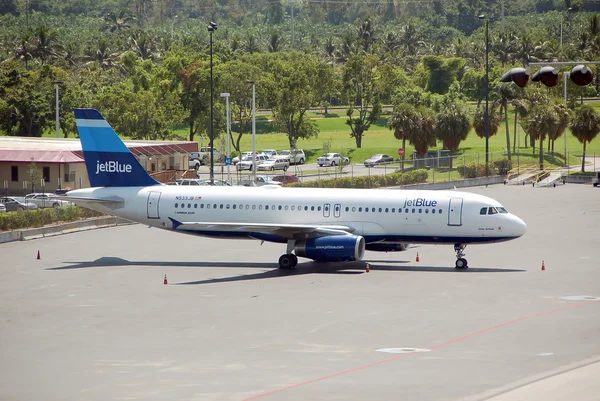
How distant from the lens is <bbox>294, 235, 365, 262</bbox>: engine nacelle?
4422cm

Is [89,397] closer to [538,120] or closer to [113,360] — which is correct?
[113,360]

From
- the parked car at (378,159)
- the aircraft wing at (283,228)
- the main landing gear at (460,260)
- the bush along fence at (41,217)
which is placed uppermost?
the parked car at (378,159)

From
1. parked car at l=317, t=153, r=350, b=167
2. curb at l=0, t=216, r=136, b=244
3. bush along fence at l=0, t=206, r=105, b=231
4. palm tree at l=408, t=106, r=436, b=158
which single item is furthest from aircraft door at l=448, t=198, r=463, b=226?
parked car at l=317, t=153, r=350, b=167

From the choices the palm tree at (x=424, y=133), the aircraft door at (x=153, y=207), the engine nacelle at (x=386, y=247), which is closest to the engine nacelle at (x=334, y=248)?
the engine nacelle at (x=386, y=247)

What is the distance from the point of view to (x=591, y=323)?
33094mm

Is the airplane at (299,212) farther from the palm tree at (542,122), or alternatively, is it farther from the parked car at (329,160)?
the parked car at (329,160)

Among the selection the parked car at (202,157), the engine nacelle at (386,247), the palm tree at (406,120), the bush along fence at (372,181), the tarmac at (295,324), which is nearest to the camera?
the tarmac at (295,324)

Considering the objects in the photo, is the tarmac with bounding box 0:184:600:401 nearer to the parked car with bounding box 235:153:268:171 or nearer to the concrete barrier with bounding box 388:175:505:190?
the concrete barrier with bounding box 388:175:505:190

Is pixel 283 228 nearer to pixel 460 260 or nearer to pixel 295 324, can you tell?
pixel 460 260

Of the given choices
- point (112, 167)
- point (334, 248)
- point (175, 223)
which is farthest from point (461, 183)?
point (334, 248)

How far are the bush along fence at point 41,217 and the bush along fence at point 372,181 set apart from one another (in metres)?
20.1

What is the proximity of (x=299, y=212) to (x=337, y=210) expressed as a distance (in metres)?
1.86

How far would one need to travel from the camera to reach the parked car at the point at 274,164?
341 ft

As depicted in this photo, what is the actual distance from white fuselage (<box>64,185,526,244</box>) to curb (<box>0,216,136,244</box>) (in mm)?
8543
